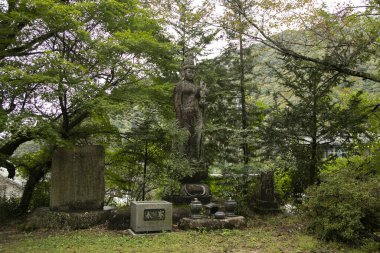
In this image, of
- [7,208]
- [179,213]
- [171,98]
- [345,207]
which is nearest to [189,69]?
[171,98]

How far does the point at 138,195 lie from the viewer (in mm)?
11469

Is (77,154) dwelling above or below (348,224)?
above

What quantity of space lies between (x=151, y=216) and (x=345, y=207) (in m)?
4.07

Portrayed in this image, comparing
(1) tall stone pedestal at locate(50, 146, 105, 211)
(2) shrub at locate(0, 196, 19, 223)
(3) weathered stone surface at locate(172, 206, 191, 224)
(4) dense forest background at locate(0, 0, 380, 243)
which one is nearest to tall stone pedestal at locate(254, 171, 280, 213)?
(4) dense forest background at locate(0, 0, 380, 243)

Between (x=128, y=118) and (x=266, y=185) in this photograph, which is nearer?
(x=128, y=118)

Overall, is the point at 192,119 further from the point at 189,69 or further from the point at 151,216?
the point at 151,216

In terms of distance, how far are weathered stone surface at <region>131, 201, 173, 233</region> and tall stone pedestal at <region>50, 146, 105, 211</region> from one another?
5.65ft

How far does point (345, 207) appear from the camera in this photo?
20.6ft

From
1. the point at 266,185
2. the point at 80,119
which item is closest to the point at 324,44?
the point at 266,185

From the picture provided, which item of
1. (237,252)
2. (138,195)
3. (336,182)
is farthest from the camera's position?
(138,195)

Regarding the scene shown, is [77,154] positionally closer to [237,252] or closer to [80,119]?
[80,119]

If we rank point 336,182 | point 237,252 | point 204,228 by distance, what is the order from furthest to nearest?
point 204,228, point 336,182, point 237,252

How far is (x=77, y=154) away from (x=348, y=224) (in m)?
6.67

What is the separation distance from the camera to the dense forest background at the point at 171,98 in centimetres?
725
